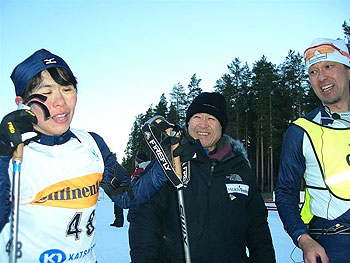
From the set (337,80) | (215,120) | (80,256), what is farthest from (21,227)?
(337,80)

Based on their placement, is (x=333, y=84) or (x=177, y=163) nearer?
(x=177, y=163)

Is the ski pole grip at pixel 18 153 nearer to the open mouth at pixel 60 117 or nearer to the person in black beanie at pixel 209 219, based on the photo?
the open mouth at pixel 60 117

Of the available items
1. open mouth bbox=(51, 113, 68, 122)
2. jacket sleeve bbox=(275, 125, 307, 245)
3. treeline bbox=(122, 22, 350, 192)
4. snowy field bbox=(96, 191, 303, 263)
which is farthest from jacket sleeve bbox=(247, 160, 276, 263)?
treeline bbox=(122, 22, 350, 192)

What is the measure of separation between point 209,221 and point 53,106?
61.4 inches

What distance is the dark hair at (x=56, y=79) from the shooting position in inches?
80.4

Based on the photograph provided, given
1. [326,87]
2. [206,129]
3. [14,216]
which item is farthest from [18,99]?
[326,87]

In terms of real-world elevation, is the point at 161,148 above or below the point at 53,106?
below

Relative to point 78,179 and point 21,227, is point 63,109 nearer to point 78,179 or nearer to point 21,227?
point 78,179

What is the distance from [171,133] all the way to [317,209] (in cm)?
137

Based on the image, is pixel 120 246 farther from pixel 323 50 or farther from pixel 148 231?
pixel 323 50

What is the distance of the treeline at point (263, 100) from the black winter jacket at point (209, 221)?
33.1 m

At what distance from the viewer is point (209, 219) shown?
2641 millimetres

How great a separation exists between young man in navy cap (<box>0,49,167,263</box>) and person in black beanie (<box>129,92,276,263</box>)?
22.5 inches

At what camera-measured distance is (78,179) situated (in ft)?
6.86
